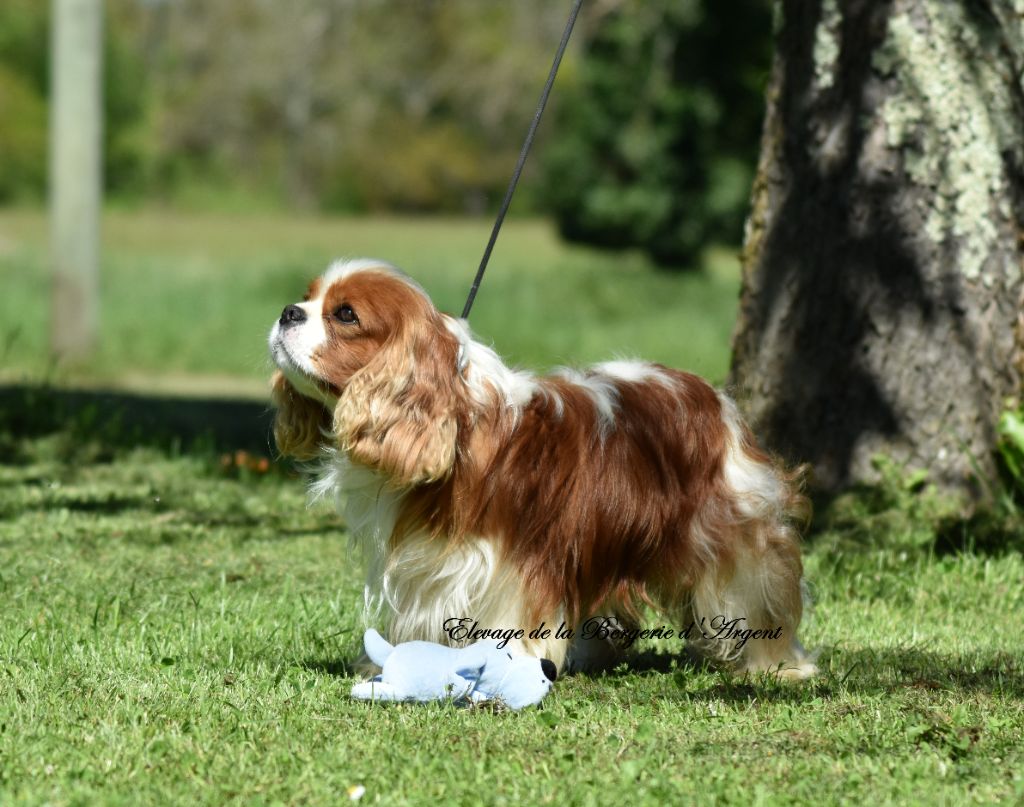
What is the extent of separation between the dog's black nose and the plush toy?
1.04 meters

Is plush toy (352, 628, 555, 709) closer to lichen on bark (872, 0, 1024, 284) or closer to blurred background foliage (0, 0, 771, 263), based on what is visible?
lichen on bark (872, 0, 1024, 284)

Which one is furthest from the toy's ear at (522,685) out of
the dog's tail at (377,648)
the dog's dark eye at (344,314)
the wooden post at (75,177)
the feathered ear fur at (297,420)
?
the wooden post at (75,177)

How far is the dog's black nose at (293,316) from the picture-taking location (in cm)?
437

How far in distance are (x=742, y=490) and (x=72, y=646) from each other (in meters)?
2.32

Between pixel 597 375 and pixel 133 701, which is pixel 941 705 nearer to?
pixel 597 375

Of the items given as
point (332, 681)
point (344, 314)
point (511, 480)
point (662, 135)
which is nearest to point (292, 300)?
point (662, 135)

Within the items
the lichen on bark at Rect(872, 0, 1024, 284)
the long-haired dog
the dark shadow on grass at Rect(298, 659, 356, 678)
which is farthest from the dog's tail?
the lichen on bark at Rect(872, 0, 1024, 284)

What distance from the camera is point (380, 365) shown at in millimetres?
4316

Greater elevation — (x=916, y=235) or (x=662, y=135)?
(x=916, y=235)

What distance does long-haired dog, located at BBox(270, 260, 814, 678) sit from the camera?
4.36 m

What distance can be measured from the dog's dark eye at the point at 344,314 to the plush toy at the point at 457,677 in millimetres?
1010

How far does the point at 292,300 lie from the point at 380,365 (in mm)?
16832

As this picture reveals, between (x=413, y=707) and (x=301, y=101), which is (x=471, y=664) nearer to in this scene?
(x=413, y=707)

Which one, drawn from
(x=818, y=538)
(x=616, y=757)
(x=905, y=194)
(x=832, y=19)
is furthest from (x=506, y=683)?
(x=832, y=19)
